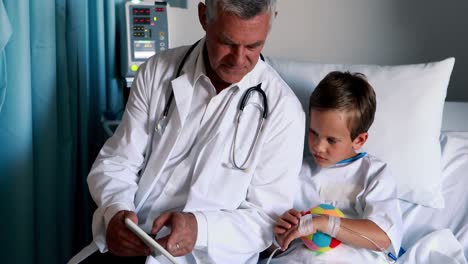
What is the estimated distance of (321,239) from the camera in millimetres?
1496

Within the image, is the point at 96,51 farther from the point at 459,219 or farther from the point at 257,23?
the point at 459,219

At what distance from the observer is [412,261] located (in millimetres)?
1634

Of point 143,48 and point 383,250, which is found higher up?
point 143,48

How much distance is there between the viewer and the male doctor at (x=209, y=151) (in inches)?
57.0

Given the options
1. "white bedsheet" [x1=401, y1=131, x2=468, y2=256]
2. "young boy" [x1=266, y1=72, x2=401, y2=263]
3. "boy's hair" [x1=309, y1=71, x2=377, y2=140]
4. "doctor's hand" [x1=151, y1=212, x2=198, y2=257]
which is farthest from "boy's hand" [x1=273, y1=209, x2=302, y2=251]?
"white bedsheet" [x1=401, y1=131, x2=468, y2=256]

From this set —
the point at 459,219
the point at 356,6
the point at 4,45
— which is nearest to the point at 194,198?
the point at 4,45

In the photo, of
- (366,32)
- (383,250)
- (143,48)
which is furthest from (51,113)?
(366,32)

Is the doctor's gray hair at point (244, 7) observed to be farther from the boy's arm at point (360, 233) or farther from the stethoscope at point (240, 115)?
the boy's arm at point (360, 233)

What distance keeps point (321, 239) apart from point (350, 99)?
46cm

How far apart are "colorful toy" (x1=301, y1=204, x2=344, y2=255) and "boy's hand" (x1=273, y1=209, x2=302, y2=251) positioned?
0.07m

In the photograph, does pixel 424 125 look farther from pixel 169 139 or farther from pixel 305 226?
pixel 169 139

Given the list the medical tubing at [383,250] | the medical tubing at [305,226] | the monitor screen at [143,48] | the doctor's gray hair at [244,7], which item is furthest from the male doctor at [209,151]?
the monitor screen at [143,48]

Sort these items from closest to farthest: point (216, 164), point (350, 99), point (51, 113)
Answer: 1. point (216, 164)
2. point (350, 99)
3. point (51, 113)

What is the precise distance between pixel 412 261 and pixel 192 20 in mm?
1423
